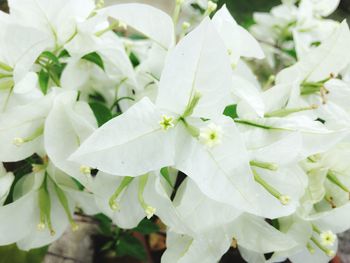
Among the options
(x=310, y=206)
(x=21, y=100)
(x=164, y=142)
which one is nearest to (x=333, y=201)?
(x=310, y=206)

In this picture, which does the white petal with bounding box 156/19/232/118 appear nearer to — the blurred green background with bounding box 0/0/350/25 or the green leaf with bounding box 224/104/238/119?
the green leaf with bounding box 224/104/238/119

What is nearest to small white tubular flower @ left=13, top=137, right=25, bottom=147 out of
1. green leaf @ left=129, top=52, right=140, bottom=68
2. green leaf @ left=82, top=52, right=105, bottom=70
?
green leaf @ left=82, top=52, right=105, bottom=70

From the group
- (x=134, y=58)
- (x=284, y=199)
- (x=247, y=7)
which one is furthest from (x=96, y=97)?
A: (x=247, y=7)

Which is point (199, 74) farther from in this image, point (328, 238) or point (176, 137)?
point (328, 238)

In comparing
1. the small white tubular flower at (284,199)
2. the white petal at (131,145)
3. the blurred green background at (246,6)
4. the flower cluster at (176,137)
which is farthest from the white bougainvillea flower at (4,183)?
the blurred green background at (246,6)

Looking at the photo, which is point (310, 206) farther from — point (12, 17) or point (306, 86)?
point (12, 17)

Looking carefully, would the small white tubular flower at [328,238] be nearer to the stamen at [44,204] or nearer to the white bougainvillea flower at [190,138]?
the white bougainvillea flower at [190,138]

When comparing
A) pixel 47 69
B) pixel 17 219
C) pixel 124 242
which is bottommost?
pixel 124 242
